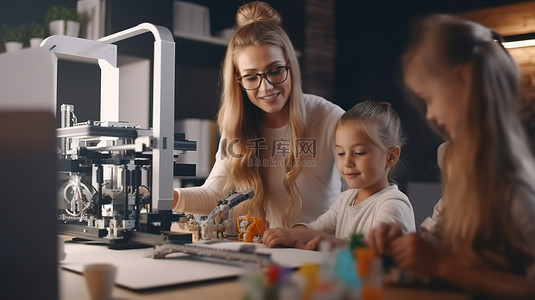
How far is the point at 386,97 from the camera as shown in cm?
322

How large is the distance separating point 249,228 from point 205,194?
453 millimetres

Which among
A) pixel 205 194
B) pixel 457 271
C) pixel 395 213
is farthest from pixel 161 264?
pixel 205 194

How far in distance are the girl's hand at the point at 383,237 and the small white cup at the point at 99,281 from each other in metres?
0.45

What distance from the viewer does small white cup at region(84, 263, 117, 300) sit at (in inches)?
33.3

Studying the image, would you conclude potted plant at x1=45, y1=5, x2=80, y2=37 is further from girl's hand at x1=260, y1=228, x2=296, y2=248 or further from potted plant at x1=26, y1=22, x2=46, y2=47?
girl's hand at x1=260, y1=228, x2=296, y2=248

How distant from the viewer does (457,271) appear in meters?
0.87

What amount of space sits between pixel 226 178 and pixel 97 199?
62cm

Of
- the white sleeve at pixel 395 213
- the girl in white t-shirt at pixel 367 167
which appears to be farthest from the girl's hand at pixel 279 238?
the white sleeve at pixel 395 213

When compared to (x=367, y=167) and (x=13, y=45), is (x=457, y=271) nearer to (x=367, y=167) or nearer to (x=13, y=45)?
(x=367, y=167)

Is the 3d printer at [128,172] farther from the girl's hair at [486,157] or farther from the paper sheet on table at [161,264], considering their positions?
the girl's hair at [486,157]

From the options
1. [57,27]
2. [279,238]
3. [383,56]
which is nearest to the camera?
[279,238]

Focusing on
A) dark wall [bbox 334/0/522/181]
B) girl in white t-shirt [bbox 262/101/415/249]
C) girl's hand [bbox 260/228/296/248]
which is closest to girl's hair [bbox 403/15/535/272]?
girl's hand [bbox 260/228/296/248]

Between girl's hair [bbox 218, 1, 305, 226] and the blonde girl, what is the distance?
103 cm

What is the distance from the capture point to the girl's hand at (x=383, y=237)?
0.95 m
